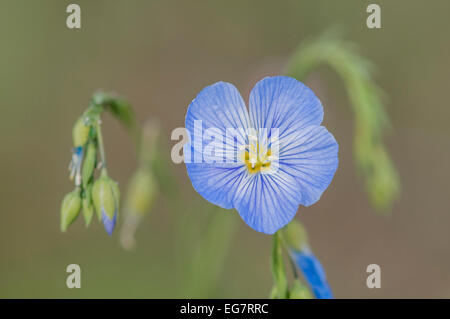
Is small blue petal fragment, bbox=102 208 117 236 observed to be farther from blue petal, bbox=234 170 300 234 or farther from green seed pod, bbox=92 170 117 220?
blue petal, bbox=234 170 300 234

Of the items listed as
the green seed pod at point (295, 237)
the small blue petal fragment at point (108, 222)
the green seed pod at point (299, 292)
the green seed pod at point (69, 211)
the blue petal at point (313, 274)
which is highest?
the green seed pod at point (69, 211)

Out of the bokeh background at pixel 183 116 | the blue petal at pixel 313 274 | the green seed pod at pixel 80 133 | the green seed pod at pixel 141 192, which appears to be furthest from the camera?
the bokeh background at pixel 183 116

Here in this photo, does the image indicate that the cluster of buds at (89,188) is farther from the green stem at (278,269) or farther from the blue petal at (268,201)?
the green stem at (278,269)

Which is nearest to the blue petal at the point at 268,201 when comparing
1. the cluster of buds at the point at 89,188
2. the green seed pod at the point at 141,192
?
the cluster of buds at the point at 89,188

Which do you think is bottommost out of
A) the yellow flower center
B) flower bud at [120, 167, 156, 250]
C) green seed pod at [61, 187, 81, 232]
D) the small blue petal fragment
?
the small blue petal fragment

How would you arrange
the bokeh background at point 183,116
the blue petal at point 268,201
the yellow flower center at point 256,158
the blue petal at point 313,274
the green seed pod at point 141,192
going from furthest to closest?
the bokeh background at point 183,116
the green seed pod at point 141,192
the blue petal at point 313,274
the yellow flower center at point 256,158
the blue petal at point 268,201

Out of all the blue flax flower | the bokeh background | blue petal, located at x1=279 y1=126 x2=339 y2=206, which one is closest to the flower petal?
the blue flax flower

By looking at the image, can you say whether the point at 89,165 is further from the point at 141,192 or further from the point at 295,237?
the point at 295,237

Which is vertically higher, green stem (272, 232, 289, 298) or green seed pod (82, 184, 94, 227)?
green seed pod (82, 184, 94, 227)
